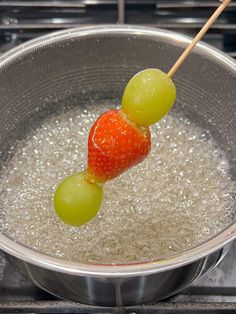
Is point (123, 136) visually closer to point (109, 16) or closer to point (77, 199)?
point (77, 199)

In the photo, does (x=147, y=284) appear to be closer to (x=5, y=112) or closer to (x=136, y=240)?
(x=136, y=240)

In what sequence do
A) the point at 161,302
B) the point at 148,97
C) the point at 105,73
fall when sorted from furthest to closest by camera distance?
the point at 105,73
the point at 161,302
the point at 148,97

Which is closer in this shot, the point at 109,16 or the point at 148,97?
the point at 148,97

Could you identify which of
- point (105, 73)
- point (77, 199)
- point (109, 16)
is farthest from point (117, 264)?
point (109, 16)

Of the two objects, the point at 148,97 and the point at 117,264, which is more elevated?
the point at 148,97

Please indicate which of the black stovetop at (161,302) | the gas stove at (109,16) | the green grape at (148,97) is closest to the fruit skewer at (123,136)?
the green grape at (148,97)

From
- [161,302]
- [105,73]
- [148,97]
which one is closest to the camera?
[148,97]
